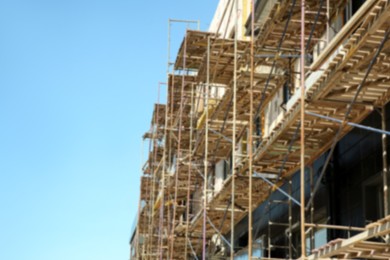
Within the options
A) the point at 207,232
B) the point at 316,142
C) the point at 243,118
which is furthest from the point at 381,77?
the point at 207,232

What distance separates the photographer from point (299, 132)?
18172 millimetres

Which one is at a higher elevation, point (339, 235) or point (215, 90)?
point (215, 90)

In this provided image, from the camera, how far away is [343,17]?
18.5 metres

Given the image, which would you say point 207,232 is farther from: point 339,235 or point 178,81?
point 339,235

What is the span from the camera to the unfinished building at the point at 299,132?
1452cm

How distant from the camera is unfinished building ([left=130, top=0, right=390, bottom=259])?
14.5 meters

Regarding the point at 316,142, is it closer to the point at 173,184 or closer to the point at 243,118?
the point at 243,118

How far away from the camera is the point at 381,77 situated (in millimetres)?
15375

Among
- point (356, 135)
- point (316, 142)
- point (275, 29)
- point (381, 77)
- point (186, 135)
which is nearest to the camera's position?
point (381, 77)

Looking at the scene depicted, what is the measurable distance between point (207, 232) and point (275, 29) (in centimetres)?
1021

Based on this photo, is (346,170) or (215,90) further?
(215,90)

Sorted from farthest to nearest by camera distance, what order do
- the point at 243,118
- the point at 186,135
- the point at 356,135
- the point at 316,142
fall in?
1. the point at 186,135
2. the point at 243,118
3. the point at 316,142
4. the point at 356,135

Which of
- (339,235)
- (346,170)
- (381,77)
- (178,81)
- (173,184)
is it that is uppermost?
(178,81)

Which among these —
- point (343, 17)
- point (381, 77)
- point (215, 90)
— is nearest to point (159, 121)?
point (215, 90)
